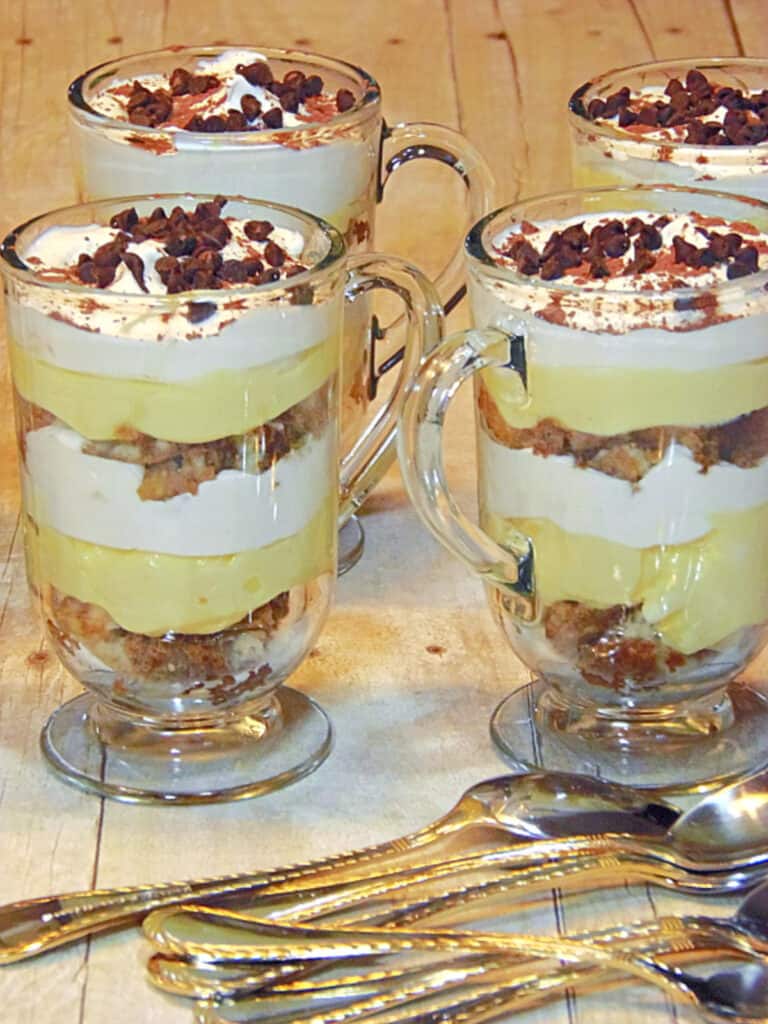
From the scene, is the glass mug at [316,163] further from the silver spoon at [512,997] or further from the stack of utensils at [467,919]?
the silver spoon at [512,997]

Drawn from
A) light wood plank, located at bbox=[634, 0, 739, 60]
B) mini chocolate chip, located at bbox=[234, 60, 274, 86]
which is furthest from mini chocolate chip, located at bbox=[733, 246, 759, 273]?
light wood plank, located at bbox=[634, 0, 739, 60]

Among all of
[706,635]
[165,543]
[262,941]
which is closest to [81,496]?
[165,543]

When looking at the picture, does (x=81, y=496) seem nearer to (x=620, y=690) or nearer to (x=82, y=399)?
(x=82, y=399)

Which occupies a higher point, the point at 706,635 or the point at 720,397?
the point at 720,397

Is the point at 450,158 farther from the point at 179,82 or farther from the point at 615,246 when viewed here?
the point at 615,246

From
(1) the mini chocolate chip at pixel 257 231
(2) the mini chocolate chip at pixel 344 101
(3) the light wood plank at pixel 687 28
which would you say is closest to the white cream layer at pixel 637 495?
(1) the mini chocolate chip at pixel 257 231
